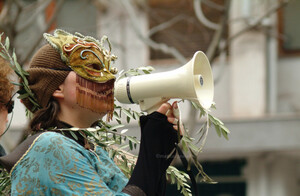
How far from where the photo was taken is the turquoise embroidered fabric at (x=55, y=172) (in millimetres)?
2824

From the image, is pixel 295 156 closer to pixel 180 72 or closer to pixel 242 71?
pixel 242 71

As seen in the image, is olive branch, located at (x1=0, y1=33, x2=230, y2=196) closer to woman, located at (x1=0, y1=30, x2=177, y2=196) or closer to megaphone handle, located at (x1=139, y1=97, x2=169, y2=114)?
woman, located at (x1=0, y1=30, x2=177, y2=196)

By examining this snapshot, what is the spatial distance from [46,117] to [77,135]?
0.15 meters

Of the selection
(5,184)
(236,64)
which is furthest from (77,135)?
(236,64)

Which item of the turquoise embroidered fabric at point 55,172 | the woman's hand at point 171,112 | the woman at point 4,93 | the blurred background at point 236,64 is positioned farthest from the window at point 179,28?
the turquoise embroidered fabric at point 55,172

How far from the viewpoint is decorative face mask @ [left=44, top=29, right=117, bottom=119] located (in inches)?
123

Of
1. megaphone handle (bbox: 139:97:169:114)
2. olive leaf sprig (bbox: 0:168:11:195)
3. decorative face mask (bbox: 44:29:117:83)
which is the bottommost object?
olive leaf sprig (bbox: 0:168:11:195)

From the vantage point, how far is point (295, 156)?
41.0 feet

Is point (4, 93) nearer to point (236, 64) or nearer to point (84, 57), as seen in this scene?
point (84, 57)

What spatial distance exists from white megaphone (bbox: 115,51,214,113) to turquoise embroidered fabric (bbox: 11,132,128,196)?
0.36 m

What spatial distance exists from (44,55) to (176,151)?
0.69 metres

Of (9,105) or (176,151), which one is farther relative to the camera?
(9,105)

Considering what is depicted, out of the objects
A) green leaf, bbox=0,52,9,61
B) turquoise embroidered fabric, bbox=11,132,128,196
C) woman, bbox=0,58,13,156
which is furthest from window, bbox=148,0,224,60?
turquoise embroidered fabric, bbox=11,132,128,196

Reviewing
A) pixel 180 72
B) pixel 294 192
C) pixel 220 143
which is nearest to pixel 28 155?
pixel 180 72
